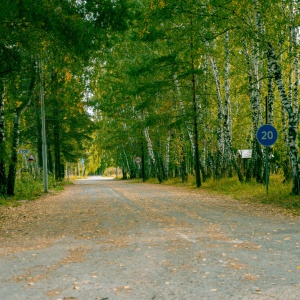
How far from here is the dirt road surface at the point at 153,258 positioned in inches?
190

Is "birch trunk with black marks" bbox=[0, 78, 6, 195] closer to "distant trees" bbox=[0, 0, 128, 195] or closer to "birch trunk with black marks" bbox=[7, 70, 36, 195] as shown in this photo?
"distant trees" bbox=[0, 0, 128, 195]

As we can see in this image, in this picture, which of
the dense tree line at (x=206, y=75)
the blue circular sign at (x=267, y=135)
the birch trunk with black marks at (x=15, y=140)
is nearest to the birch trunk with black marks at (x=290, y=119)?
the dense tree line at (x=206, y=75)

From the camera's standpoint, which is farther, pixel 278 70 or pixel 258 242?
pixel 278 70

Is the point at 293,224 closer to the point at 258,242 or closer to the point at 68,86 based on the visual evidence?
the point at 258,242

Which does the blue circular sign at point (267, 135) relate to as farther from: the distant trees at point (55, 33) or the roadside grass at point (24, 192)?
the roadside grass at point (24, 192)

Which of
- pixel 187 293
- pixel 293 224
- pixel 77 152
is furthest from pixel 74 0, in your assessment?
pixel 77 152

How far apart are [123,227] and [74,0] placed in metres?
6.29

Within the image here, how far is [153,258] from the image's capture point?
6391 millimetres

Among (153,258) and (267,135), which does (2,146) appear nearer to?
(267,135)

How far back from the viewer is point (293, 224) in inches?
386

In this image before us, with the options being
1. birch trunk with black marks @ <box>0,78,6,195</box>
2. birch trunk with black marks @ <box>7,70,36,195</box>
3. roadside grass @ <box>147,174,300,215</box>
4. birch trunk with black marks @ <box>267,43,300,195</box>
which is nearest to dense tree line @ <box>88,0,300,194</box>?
birch trunk with black marks @ <box>267,43,300,195</box>

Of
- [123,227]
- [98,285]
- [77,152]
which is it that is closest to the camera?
[98,285]

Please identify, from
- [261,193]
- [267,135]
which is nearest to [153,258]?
[267,135]

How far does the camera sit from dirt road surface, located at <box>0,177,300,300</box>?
15.8 feet
